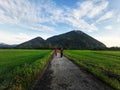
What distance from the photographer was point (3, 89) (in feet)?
22.7

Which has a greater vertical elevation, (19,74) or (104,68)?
(19,74)

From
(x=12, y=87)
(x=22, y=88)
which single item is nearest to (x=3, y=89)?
(x=12, y=87)

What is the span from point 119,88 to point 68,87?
2932 mm

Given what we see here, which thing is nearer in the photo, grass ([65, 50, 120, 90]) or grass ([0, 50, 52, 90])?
grass ([0, 50, 52, 90])

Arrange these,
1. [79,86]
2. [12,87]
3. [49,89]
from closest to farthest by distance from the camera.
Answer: [12,87] → [49,89] → [79,86]

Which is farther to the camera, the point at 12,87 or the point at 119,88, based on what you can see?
the point at 119,88

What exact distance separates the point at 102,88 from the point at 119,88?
3.21 feet

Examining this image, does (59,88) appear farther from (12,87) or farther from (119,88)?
(119,88)

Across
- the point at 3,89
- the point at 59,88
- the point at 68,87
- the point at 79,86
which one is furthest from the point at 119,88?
the point at 3,89

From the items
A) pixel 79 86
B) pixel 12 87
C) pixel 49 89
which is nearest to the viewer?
pixel 12 87

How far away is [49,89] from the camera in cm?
737

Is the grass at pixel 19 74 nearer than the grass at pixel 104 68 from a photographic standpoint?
Yes

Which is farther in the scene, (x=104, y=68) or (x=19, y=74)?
(x=104, y=68)

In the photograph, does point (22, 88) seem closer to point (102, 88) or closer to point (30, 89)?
point (30, 89)
